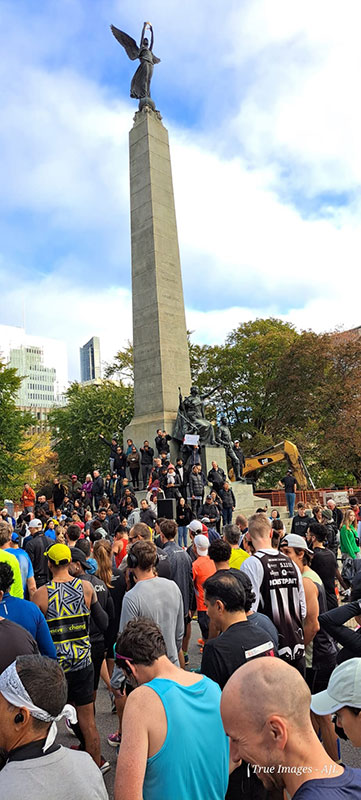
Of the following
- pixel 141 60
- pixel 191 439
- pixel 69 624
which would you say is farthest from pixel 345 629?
pixel 141 60

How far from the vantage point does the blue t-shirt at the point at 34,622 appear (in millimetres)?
3697

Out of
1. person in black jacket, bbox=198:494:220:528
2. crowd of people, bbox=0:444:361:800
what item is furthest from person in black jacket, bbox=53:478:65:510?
crowd of people, bbox=0:444:361:800

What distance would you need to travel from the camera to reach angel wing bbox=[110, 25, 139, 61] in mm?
24156

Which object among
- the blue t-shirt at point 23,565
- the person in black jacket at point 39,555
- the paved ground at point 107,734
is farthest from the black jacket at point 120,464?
the blue t-shirt at point 23,565

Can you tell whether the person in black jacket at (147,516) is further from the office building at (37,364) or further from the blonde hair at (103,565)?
the office building at (37,364)

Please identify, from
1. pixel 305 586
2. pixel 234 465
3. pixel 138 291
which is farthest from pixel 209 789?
pixel 138 291

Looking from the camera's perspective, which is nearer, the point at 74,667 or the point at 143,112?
the point at 74,667

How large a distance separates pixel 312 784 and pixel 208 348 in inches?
1463

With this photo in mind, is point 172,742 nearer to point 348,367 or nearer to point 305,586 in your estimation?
point 305,586

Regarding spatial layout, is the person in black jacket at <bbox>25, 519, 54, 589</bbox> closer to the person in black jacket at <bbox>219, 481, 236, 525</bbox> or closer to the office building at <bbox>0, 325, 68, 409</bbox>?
the person in black jacket at <bbox>219, 481, 236, 525</bbox>

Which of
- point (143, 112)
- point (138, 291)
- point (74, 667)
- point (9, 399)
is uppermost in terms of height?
point (143, 112)

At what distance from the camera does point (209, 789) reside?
2164 mm

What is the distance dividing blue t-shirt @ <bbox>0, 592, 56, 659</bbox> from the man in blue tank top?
63.3 inches

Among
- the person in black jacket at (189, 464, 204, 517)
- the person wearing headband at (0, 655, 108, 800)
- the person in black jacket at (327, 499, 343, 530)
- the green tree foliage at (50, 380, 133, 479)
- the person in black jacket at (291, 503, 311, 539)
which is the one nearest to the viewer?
the person wearing headband at (0, 655, 108, 800)
